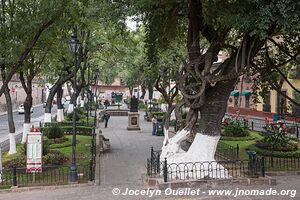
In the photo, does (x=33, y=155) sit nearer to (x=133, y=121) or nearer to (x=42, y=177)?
(x=42, y=177)

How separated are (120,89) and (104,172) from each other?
8802 cm

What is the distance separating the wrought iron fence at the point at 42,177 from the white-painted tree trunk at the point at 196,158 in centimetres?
281

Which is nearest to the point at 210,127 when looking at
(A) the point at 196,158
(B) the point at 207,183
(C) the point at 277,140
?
(A) the point at 196,158

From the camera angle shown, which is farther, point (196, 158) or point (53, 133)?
point (53, 133)

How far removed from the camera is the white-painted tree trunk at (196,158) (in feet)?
39.1

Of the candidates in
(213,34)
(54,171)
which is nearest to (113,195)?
(54,171)

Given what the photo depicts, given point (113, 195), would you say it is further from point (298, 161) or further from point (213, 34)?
point (298, 161)

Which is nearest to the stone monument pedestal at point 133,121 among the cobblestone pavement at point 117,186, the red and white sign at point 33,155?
the cobblestone pavement at point 117,186

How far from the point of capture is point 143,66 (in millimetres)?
37094

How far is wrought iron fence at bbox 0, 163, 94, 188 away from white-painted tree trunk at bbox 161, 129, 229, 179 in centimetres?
281

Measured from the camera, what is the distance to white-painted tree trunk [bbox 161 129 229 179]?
11.9 metres

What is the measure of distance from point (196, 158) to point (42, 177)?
5.60 meters

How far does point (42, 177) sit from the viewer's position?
1352 centimetres

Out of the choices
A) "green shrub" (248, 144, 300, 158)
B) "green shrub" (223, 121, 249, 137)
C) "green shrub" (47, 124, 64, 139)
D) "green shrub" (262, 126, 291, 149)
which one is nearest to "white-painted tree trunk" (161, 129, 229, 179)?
"green shrub" (248, 144, 300, 158)
